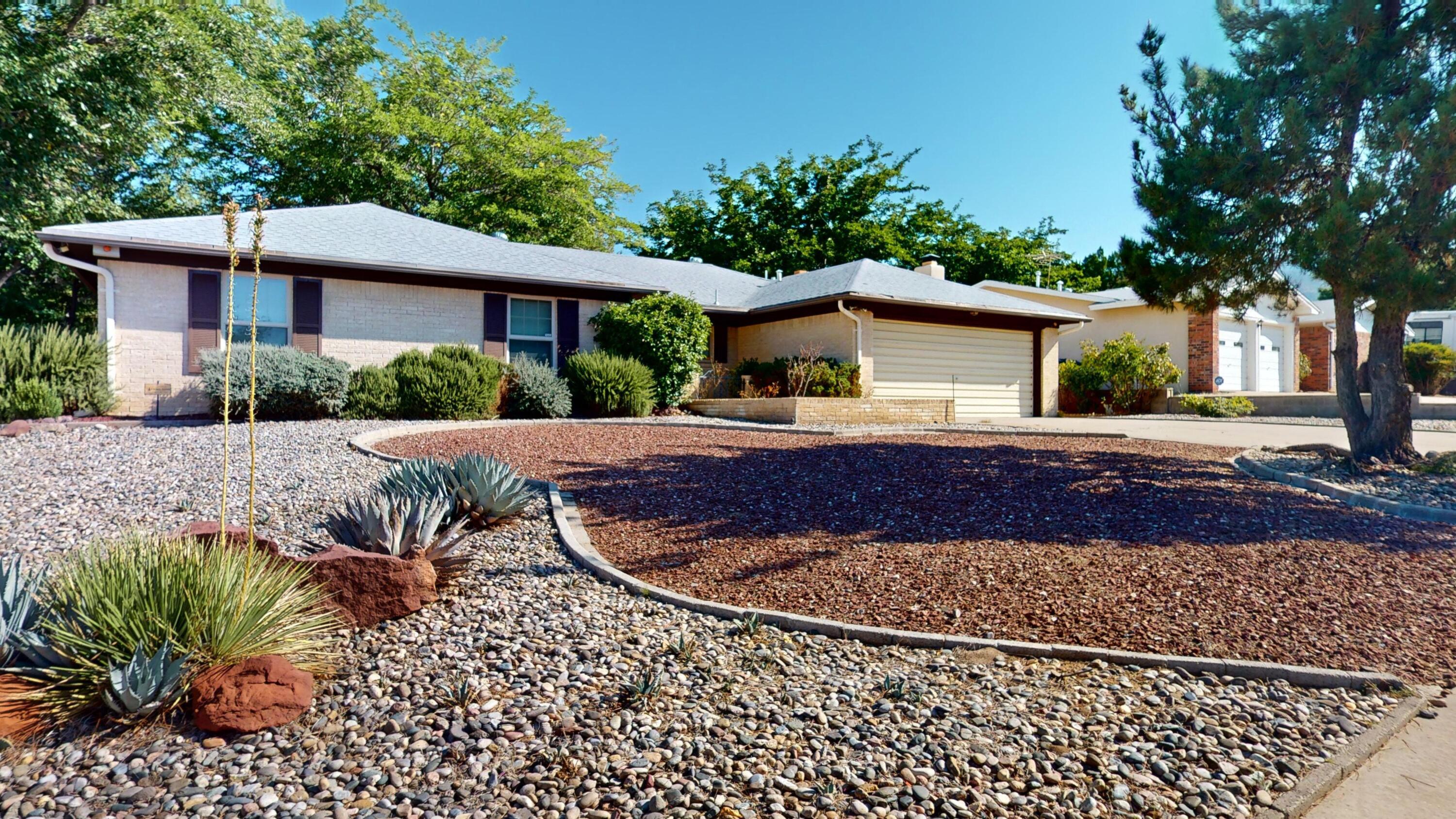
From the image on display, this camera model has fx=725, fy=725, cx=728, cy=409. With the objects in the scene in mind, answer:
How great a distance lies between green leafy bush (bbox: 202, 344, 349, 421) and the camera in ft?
34.3

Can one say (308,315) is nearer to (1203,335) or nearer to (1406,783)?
(1406,783)

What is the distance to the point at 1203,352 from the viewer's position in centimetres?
2002

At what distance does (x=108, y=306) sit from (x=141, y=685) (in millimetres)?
11799

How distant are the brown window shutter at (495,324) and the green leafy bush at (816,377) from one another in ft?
16.0

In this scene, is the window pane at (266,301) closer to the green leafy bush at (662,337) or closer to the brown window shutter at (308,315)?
the brown window shutter at (308,315)

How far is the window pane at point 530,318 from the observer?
47.6 feet

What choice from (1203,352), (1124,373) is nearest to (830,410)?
(1124,373)

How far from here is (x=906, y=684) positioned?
9.82ft

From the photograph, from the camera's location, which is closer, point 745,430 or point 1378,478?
point 1378,478

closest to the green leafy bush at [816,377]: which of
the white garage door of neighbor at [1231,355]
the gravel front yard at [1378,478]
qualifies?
the gravel front yard at [1378,478]

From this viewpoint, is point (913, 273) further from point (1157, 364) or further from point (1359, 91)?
point (1359, 91)

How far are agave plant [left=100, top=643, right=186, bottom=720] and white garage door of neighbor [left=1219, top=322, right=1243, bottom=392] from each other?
77.0 feet


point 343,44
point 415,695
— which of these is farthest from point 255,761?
point 343,44

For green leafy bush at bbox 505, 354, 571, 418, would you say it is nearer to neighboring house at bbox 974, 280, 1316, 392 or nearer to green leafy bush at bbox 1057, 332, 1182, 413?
neighboring house at bbox 974, 280, 1316, 392
